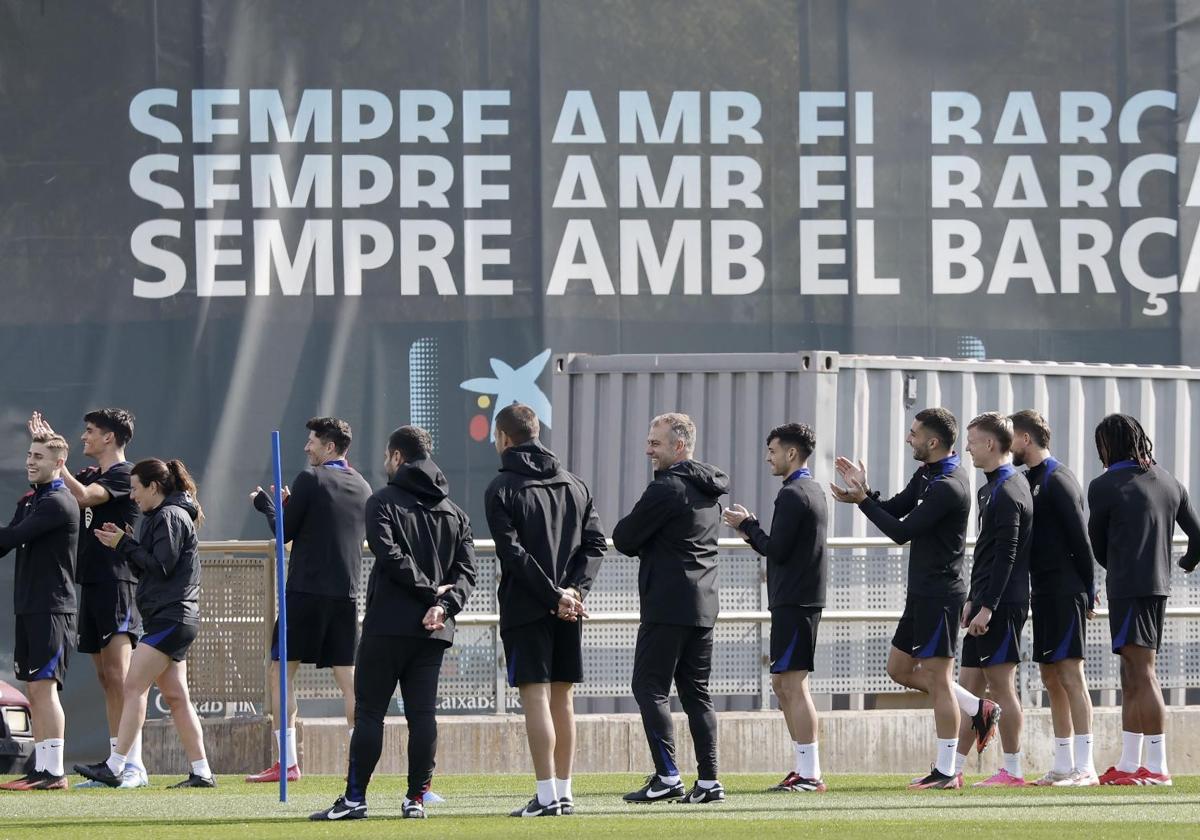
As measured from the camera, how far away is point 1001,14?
14828 millimetres

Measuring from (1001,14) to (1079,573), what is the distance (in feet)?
20.3

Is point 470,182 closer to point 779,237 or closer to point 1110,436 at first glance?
point 779,237

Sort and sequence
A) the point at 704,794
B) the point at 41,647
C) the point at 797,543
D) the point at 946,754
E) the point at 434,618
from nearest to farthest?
1. the point at 434,618
2. the point at 704,794
3. the point at 797,543
4. the point at 946,754
5. the point at 41,647

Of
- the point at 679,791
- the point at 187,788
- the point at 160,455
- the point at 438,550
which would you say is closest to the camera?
the point at 438,550

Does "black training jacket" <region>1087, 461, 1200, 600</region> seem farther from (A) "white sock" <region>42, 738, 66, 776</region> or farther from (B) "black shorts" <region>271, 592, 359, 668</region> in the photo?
(A) "white sock" <region>42, 738, 66, 776</region>

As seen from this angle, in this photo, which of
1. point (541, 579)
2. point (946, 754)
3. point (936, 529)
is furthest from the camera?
point (946, 754)

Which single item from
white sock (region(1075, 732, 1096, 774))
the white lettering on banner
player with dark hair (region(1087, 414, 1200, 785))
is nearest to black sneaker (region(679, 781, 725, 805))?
white sock (region(1075, 732, 1096, 774))

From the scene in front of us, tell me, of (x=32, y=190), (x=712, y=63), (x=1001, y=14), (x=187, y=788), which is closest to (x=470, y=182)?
(x=712, y=63)

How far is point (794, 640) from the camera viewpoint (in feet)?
30.6

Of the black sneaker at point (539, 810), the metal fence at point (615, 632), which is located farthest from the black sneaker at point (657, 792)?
the metal fence at point (615, 632)

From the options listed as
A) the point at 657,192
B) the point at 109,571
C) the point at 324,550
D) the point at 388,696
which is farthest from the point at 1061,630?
the point at 657,192

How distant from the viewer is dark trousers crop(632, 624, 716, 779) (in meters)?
8.92

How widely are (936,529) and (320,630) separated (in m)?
2.75

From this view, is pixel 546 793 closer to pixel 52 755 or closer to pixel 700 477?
pixel 700 477
